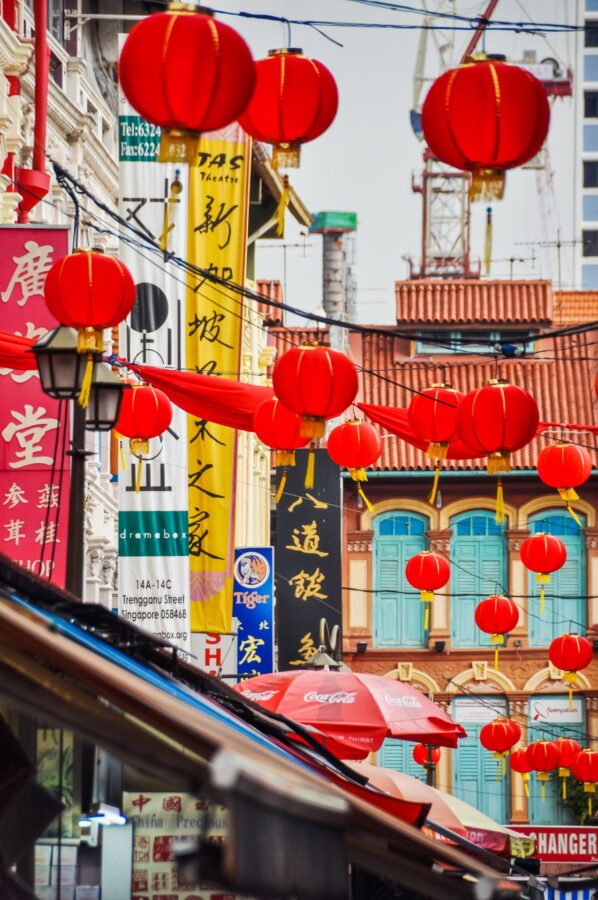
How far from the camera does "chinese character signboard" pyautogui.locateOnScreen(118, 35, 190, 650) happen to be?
15.8 meters

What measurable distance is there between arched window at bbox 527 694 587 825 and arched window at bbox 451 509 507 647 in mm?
2000

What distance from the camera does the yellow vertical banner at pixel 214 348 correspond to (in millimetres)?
16672

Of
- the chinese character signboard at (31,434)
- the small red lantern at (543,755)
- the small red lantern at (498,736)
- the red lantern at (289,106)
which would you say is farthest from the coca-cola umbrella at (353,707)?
the small red lantern at (543,755)

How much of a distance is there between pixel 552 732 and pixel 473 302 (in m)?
10.4

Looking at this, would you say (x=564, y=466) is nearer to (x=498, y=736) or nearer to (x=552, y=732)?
(x=498, y=736)

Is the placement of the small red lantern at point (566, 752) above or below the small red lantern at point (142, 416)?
below

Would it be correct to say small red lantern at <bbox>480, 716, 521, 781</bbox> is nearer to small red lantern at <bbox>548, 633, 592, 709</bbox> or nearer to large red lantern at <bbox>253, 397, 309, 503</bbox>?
small red lantern at <bbox>548, 633, 592, 709</bbox>

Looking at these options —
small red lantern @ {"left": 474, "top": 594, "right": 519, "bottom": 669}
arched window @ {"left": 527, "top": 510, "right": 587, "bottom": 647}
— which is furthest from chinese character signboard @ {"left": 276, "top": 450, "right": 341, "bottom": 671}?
arched window @ {"left": 527, "top": 510, "right": 587, "bottom": 647}

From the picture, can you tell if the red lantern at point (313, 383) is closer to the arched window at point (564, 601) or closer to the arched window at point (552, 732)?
the arched window at point (552, 732)

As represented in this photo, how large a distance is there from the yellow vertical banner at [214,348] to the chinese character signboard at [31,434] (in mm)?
3173

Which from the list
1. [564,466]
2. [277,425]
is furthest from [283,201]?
[564,466]

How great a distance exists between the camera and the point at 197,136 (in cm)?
773

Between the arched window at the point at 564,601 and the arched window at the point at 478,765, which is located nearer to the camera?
the arched window at the point at 478,765

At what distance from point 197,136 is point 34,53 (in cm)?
1273
